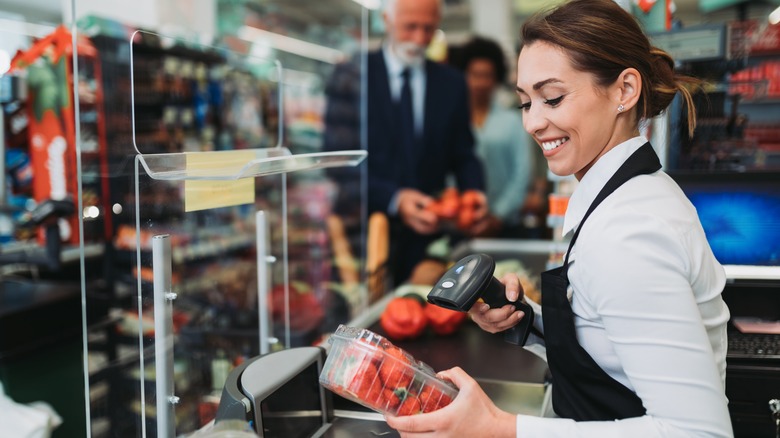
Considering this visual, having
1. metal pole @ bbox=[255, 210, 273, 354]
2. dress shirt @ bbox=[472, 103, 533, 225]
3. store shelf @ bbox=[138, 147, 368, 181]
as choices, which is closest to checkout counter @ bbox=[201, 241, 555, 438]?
metal pole @ bbox=[255, 210, 273, 354]

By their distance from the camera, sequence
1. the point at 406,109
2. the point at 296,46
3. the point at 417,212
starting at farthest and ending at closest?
1. the point at 406,109
2. the point at 296,46
3. the point at 417,212

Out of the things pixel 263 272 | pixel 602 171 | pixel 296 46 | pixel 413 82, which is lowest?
pixel 263 272

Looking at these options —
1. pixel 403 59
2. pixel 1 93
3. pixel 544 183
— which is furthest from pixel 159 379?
pixel 544 183

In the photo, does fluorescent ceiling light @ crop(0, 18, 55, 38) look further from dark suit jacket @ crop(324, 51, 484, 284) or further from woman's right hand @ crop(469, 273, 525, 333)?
woman's right hand @ crop(469, 273, 525, 333)

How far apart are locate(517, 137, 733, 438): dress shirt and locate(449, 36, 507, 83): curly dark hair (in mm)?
4526

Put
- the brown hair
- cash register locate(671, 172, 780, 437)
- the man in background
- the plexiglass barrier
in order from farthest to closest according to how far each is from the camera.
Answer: the man in background, cash register locate(671, 172, 780, 437), the plexiglass barrier, the brown hair

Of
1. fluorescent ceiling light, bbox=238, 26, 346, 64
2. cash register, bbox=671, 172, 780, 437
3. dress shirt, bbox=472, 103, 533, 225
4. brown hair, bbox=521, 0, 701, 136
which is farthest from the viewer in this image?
dress shirt, bbox=472, 103, 533, 225

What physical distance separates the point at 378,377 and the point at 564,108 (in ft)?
1.76

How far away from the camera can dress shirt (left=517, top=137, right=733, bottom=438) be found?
92cm

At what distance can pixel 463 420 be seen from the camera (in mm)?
997

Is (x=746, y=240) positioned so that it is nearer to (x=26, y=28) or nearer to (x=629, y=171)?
(x=629, y=171)

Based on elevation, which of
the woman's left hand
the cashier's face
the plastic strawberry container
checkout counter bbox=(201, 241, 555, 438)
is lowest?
checkout counter bbox=(201, 241, 555, 438)

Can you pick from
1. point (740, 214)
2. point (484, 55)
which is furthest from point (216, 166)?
point (484, 55)

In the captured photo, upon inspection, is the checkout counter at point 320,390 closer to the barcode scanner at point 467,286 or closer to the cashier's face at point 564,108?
the barcode scanner at point 467,286
